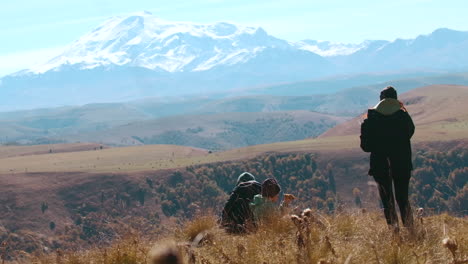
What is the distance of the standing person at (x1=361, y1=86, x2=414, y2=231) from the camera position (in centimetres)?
1061

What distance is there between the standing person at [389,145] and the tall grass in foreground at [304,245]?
721 millimetres

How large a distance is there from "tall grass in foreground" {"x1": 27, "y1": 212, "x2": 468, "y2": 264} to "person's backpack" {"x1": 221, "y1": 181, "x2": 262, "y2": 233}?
1.08 metres

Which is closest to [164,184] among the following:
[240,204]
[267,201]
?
[240,204]

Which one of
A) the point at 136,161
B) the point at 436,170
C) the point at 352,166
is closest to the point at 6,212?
the point at 136,161

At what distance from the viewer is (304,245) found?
667 cm

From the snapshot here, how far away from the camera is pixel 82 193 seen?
488 ft

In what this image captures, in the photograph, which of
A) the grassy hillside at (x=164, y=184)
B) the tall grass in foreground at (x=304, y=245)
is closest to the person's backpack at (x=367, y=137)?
the tall grass in foreground at (x=304, y=245)

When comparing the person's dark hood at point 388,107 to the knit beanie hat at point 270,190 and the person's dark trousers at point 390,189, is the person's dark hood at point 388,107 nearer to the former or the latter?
the person's dark trousers at point 390,189

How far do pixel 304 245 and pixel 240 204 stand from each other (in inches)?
242

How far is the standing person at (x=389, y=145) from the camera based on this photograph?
10.6 metres

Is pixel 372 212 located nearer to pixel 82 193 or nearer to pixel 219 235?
pixel 219 235

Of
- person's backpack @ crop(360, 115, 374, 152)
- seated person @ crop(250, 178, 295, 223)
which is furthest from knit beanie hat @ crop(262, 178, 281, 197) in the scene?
person's backpack @ crop(360, 115, 374, 152)

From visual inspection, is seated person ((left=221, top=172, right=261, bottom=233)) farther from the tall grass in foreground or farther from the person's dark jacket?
the person's dark jacket

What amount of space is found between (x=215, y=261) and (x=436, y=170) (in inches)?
4805
